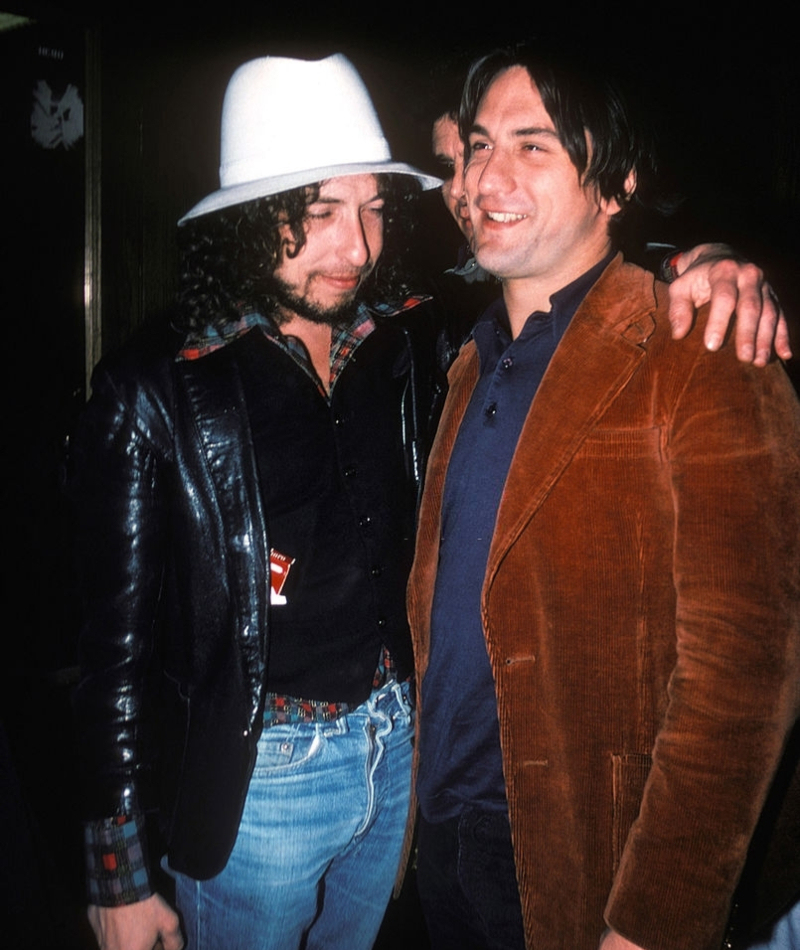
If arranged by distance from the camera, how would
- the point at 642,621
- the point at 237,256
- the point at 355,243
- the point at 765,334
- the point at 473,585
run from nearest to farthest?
the point at 765,334 → the point at 642,621 → the point at 473,585 → the point at 355,243 → the point at 237,256

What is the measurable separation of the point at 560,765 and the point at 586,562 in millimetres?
405

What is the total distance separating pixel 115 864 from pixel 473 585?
1.02 metres

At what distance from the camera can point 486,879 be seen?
151cm

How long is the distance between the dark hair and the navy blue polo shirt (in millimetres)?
244

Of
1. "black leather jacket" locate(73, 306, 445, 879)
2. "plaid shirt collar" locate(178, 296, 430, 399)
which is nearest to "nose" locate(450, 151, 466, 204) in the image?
"plaid shirt collar" locate(178, 296, 430, 399)

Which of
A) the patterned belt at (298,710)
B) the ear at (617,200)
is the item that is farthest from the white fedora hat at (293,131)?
the patterned belt at (298,710)

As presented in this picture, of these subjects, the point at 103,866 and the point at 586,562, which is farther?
the point at 103,866

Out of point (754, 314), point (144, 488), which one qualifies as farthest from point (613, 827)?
point (144, 488)

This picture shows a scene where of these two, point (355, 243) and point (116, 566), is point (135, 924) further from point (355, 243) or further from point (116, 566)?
point (355, 243)

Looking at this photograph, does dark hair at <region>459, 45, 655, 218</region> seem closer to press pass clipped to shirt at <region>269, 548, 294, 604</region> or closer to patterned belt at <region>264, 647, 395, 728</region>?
press pass clipped to shirt at <region>269, 548, 294, 604</region>

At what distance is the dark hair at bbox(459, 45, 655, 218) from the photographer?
1633mm

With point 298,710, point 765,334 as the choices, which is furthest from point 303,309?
point 765,334

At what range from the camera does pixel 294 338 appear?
71.0 inches

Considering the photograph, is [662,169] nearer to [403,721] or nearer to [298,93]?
[298,93]
